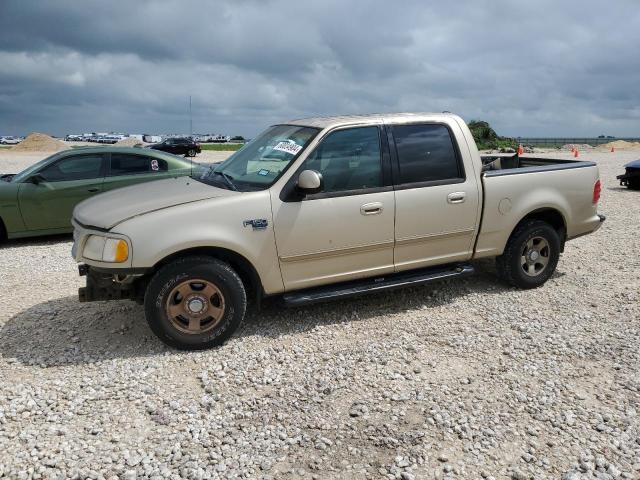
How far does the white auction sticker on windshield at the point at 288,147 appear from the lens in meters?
4.86

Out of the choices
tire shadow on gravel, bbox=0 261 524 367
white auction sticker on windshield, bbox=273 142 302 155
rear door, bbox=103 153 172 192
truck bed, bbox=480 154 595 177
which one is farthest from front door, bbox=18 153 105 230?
truck bed, bbox=480 154 595 177

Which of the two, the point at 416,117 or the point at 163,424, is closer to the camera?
the point at 163,424

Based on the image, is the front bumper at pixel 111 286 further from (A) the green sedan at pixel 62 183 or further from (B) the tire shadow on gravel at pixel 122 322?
(A) the green sedan at pixel 62 183

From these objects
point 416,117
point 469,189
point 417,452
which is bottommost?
point 417,452

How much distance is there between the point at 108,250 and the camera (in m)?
4.25

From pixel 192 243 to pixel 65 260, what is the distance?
14.0 ft

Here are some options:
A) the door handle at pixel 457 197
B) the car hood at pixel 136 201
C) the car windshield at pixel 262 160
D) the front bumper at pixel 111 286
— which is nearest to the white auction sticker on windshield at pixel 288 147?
the car windshield at pixel 262 160

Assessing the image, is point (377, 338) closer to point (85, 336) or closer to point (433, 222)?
point (433, 222)

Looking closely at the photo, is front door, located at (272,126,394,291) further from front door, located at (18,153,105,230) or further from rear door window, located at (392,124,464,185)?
front door, located at (18,153,105,230)

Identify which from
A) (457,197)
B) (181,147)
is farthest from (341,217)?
(181,147)

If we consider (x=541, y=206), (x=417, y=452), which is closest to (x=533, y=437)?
(x=417, y=452)

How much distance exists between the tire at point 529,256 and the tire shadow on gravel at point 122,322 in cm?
25

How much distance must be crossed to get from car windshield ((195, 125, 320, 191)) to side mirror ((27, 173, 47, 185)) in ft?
14.6

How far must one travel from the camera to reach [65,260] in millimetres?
7680
